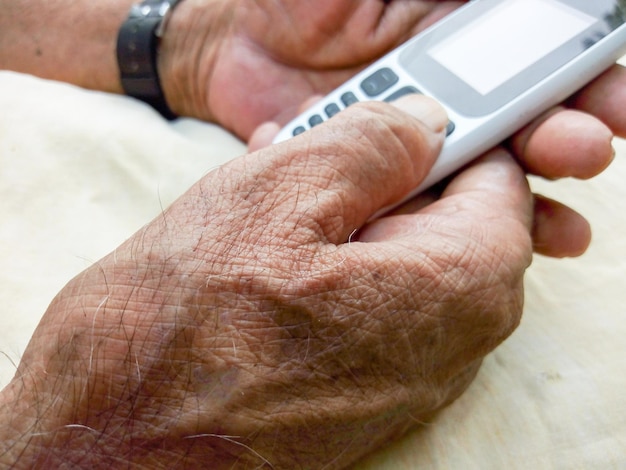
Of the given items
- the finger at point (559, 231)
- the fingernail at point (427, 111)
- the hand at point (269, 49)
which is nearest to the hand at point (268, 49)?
the hand at point (269, 49)

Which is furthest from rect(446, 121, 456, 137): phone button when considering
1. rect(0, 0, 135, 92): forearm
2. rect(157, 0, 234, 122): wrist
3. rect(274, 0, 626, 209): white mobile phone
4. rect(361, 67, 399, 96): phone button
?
rect(0, 0, 135, 92): forearm

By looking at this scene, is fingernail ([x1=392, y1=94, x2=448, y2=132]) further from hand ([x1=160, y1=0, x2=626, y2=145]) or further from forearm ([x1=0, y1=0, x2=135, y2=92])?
forearm ([x1=0, y1=0, x2=135, y2=92])

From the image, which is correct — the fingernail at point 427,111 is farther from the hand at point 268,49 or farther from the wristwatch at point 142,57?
the wristwatch at point 142,57

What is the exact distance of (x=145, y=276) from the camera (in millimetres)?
412

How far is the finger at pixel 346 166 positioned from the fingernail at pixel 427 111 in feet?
0.06

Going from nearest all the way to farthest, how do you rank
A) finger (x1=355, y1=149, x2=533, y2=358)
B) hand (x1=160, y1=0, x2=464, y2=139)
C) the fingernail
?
1. finger (x1=355, y1=149, x2=533, y2=358)
2. the fingernail
3. hand (x1=160, y1=0, x2=464, y2=139)

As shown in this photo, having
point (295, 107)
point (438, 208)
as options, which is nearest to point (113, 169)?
point (295, 107)

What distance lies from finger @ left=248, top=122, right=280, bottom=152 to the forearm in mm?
A: 273

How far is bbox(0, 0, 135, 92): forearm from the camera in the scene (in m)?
0.92

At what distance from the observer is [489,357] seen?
0.59 m

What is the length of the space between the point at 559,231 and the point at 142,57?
67 centimetres

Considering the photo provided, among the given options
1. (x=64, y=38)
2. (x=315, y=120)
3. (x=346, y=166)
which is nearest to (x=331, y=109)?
(x=315, y=120)

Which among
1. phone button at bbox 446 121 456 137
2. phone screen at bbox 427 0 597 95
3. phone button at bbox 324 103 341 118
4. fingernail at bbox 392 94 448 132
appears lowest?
phone button at bbox 324 103 341 118

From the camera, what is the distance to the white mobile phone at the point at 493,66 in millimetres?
604
